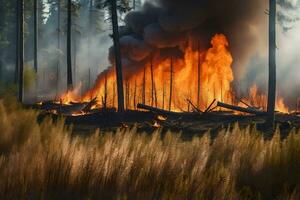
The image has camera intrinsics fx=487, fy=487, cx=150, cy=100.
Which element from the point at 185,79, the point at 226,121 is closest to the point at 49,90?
the point at 185,79

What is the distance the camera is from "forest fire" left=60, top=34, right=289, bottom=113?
2806 centimetres

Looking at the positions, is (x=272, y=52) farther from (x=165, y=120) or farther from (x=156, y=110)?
(x=156, y=110)

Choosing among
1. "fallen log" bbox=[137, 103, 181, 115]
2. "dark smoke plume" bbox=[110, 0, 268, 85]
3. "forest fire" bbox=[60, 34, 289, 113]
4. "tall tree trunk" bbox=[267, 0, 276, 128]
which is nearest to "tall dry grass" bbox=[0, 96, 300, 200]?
"tall tree trunk" bbox=[267, 0, 276, 128]

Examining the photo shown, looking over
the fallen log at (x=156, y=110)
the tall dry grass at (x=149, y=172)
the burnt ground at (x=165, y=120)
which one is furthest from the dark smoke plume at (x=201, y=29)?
the tall dry grass at (x=149, y=172)

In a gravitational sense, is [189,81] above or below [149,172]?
above

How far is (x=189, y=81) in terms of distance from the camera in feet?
97.0

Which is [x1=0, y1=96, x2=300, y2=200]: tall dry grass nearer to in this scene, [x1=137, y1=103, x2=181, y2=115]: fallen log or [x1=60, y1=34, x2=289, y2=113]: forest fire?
[x1=137, y1=103, x2=181, y2=115]: fallen log

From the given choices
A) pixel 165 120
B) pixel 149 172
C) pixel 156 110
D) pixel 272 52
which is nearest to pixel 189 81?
pixel 156 110

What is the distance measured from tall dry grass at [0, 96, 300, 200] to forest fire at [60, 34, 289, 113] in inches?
819

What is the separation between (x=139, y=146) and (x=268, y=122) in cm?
1363

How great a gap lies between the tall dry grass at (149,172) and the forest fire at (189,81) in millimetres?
20800

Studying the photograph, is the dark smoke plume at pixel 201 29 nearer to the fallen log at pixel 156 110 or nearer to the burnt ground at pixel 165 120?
the burnt ground at pixel 165 120

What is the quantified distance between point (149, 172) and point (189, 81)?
24352 mm

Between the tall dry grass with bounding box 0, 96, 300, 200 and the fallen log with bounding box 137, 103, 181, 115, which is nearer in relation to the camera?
the tall dry grass with bounding box 0, 96, 300, 200
